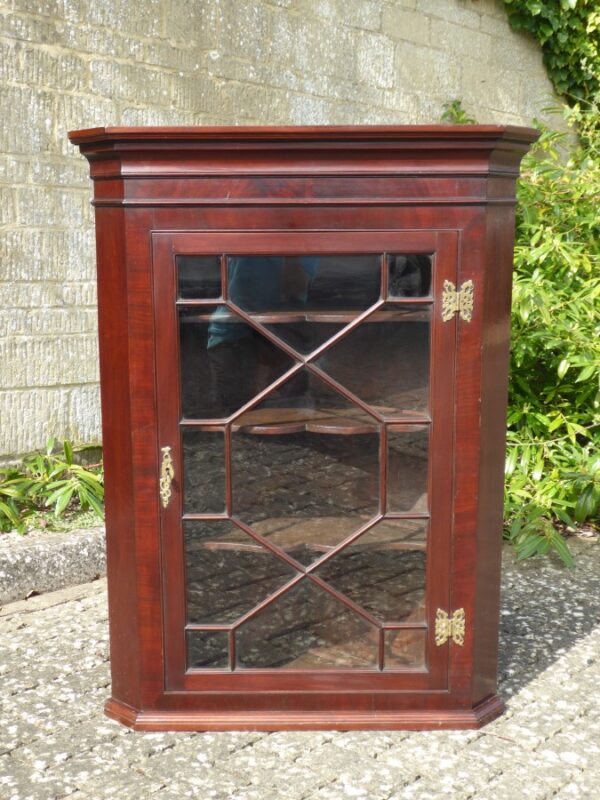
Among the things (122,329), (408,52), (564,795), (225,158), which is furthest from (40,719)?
(408,52)

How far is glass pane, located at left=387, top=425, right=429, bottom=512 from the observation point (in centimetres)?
224

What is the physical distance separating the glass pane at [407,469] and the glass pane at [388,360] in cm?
6

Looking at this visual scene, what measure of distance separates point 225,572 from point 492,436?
74cm

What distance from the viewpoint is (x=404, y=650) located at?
7.63 ft

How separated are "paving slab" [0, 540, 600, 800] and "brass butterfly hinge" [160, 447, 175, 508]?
606 millimetres

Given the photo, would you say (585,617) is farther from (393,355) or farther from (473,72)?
(473,72)

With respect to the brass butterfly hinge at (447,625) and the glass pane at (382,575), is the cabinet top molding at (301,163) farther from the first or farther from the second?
the brass butterfly hinge at (447,625)

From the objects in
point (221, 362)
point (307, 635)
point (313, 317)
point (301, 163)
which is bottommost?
point (307, 635)

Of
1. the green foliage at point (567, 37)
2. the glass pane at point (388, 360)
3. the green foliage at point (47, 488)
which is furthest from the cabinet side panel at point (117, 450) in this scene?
the green foliage at point (567, 37)

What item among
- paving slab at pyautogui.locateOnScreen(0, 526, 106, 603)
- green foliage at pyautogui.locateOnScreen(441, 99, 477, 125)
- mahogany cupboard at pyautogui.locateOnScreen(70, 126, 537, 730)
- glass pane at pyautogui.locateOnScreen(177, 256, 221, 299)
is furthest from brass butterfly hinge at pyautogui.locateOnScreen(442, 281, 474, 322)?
green foliage at pyautogui.locateOnScreen(441, 99, 477, 125)

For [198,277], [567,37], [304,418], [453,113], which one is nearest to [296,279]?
[198,277]

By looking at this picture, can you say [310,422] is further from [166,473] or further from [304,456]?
[166,473]

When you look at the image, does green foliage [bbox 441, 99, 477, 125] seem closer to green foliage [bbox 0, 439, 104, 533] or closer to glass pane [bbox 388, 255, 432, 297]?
green foliage [bbox 0, 439, 104, 533]

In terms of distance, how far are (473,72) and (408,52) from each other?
74cm
